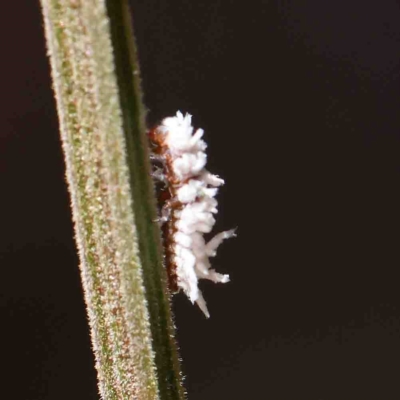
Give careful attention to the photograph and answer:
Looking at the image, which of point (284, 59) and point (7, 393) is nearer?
point (7, 393)

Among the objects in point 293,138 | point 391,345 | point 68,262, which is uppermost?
point 293,138

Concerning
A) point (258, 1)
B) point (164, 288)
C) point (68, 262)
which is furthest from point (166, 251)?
point (258, 1)

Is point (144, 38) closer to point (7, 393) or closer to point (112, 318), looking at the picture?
point (7, 393)

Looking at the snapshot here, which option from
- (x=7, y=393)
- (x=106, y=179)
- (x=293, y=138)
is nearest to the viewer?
(x=106, y=179)

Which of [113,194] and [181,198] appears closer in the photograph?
[113,194]

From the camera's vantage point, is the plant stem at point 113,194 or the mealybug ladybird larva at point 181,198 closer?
the plant stem at point 113,194
